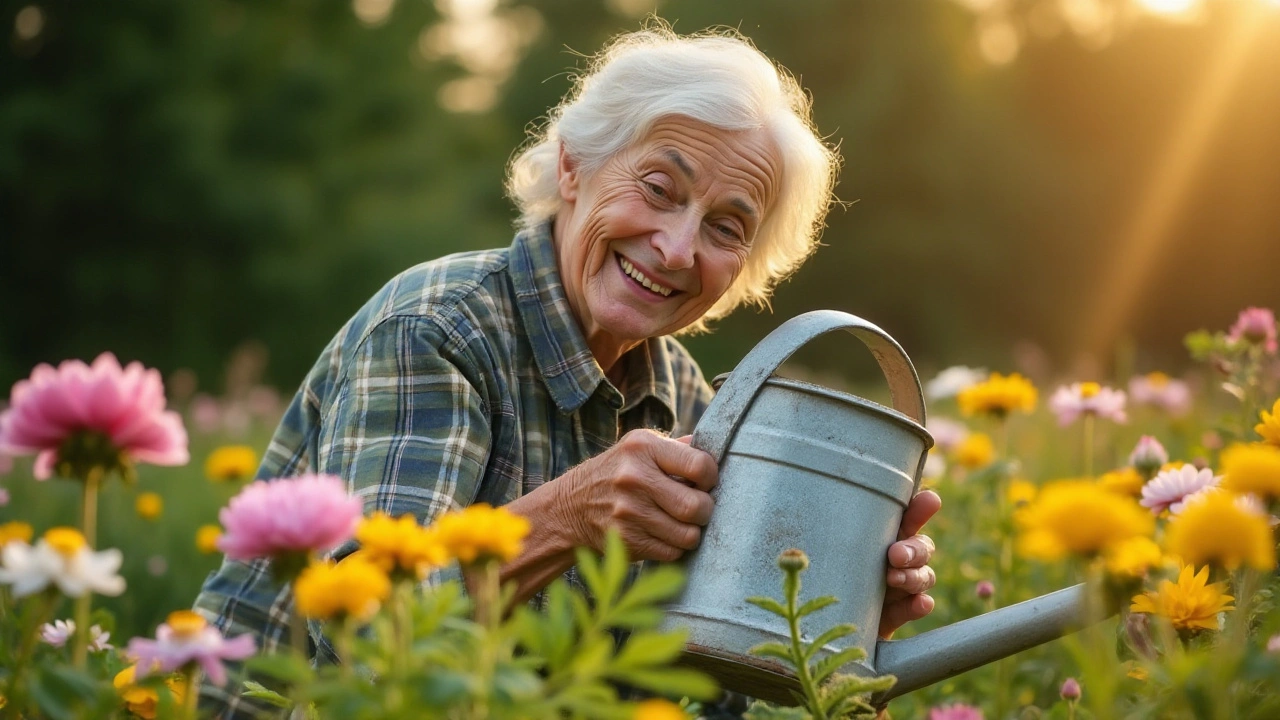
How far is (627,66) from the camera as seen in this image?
2354mm

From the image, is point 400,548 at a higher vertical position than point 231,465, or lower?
lower

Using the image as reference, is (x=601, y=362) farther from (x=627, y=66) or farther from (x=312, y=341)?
(x=312, y=341)

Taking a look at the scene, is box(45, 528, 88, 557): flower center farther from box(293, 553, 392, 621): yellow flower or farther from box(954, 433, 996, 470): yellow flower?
box(954, 433, 996, 470): yellow flower

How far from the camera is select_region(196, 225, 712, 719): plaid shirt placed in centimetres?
190

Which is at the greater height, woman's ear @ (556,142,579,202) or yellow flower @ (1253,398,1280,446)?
woman's ear @ (556,142,579,202)

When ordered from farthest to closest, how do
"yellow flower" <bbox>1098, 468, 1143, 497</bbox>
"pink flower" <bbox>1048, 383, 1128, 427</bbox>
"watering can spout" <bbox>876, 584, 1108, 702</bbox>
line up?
"pink flower" <bbox>1048, 383, 1128, 427</bbox> < "yellow flower" <bbox>1098, 468, 1143, 497</bbox> < "watering can spout" <bbox>876, 584, 1108, 702</bbox>

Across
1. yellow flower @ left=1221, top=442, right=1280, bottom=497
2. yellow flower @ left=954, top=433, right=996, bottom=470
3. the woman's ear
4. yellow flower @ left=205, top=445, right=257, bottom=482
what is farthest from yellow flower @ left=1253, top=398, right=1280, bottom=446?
yellow flower @ left=205, top=445, right=257, bottom=482

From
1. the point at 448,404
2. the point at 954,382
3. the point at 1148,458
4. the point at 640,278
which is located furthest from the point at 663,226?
the point at 954,382

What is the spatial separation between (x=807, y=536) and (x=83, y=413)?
2.99ft

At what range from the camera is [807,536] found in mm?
1565

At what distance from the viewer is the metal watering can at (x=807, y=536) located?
155cm

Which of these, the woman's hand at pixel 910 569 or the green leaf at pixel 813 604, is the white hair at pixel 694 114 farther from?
the green leaf at pixel 813 604

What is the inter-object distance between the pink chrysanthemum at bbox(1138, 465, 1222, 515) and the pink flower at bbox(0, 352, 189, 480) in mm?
1261

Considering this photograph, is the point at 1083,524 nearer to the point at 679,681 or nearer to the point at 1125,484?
the point at 679,681
